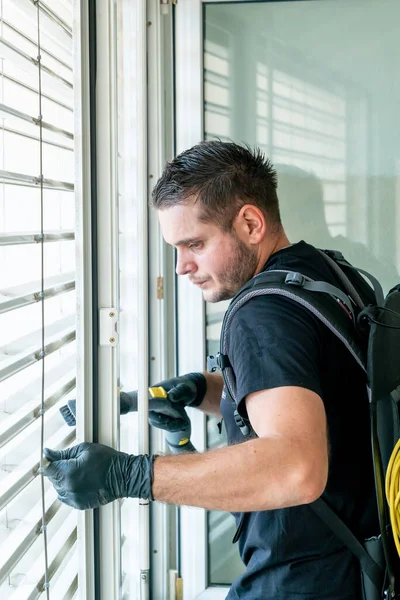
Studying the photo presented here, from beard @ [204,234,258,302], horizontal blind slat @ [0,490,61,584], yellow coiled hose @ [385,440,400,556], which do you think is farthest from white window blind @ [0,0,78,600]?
yellow coiled hose @ [385,440,400,556]

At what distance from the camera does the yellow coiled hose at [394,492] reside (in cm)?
133

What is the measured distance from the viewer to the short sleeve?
3.90 ft

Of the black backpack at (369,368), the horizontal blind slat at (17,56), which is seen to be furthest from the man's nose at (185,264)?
the horizontal blind slat at (17,56)

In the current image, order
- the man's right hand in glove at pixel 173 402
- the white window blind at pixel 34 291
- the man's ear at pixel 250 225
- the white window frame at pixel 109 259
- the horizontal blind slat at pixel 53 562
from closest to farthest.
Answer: the white window blind at pixel 34 291 → the horizontal blind slat at pixel 53 562 → the man's ear at pixel 250 225 → the white window frame at pixel 109 259 → the man's right hand in glove at pixel 173 402

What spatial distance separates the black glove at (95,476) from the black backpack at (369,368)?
0.23 meters

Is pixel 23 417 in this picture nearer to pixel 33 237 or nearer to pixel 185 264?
pixel 33 237

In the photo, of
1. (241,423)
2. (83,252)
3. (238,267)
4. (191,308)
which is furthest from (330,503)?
(191,308)

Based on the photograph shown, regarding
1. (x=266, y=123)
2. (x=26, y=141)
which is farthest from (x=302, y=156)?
(x=26, y=141)

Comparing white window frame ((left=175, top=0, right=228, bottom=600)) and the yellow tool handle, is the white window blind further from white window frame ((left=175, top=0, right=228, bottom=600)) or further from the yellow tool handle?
white window frame ((left=175, top=0, right=228, bottom=600))

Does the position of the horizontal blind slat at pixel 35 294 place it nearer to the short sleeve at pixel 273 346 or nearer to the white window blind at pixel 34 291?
the white window blind at pixel 34 291

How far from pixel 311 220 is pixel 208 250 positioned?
1.06m

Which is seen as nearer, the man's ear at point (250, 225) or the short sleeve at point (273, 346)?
the short sleeve at point (273, 346)

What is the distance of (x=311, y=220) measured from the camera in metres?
2.49

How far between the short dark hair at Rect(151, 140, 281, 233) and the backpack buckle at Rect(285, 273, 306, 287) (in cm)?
25
